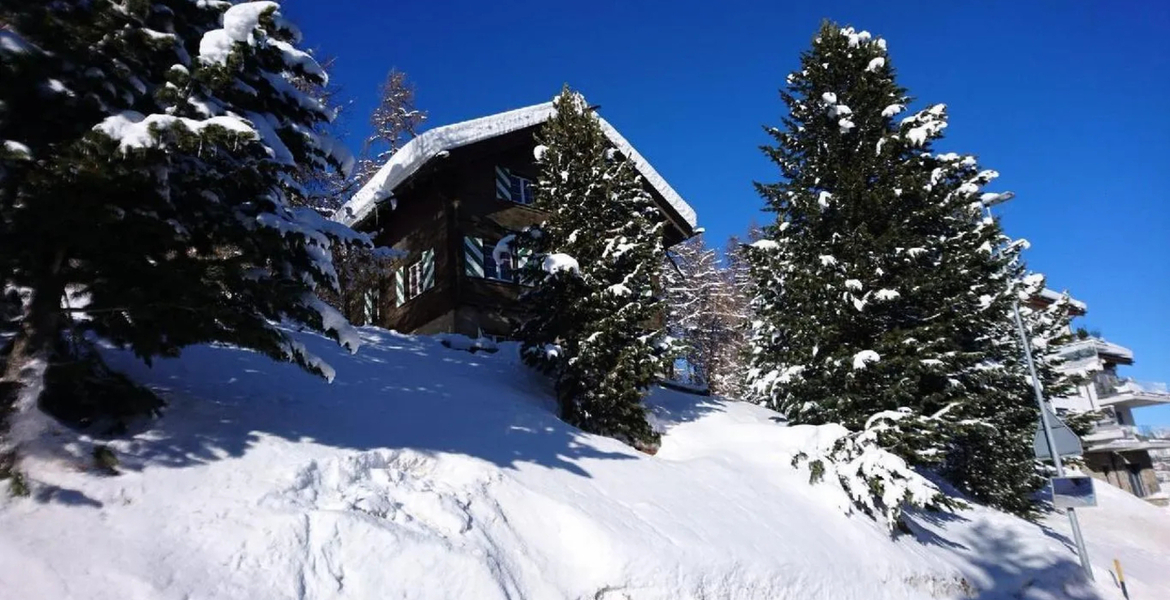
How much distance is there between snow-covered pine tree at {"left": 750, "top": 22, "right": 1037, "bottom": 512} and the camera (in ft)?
45.1

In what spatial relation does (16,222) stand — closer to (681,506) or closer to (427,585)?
(427,585)

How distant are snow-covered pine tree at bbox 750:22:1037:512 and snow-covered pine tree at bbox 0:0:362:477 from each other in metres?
10.7

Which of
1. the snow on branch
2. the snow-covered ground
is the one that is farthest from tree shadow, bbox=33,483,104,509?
the snow on branch

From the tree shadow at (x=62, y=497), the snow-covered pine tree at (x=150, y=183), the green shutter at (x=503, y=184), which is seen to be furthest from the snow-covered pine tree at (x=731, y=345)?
the tree shadow at (x=62, y=497)

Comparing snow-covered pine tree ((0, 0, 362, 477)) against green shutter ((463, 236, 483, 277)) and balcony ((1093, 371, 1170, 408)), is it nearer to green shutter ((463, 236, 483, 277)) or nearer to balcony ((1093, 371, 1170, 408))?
green shutter ((463, 236, 483, 277))

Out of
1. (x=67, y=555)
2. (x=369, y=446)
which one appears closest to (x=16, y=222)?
(x=67, y=555)

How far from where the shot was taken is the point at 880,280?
14680mm

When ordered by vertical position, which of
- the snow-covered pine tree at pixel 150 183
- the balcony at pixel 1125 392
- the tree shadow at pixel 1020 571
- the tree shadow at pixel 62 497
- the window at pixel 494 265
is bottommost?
the tree shadow at pixel 62 497

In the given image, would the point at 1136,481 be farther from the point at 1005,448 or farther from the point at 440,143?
the point at 440,143

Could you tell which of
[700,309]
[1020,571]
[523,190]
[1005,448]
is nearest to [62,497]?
[1020,571]

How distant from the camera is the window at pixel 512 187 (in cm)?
2147

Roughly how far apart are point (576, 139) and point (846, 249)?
20.6 ft

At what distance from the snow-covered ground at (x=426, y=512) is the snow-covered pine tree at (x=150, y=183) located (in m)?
1.01

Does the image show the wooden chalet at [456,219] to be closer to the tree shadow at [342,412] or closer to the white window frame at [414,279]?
the white window frame at [414,279]
